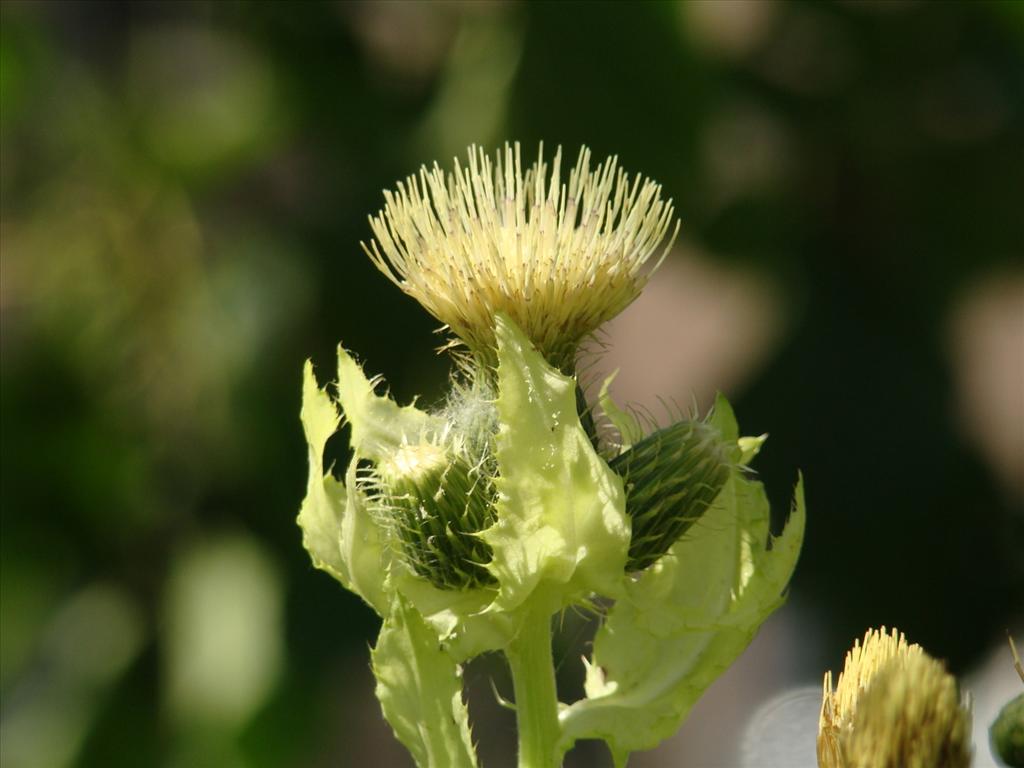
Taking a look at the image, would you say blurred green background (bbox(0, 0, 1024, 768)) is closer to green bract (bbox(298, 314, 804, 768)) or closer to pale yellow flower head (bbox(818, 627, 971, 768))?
green bract (bbox(298, 314, 804, 768))

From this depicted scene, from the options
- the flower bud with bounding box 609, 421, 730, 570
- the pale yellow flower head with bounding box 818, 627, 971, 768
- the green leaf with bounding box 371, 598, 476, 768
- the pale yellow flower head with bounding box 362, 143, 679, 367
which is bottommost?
the green leaf with bounding box 371, 598, 476, 768

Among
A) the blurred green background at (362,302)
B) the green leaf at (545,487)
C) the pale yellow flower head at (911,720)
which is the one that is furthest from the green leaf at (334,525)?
the blurred green background at (362,302)

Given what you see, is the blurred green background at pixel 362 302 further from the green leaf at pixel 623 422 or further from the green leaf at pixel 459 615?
the green leaf at pixel 459 615

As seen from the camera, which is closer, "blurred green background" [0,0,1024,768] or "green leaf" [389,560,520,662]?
"green leaf" [389,560,520,662]

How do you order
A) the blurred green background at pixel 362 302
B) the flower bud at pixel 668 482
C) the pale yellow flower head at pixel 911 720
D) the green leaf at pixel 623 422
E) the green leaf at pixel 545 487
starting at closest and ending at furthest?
1. the pale yellow flower head at pixel 911 720
2. the green leaf at pixel 545 487
3. the flower bud at pixel 668 482
4. the green leaf at pixel 623 422
5. the blurred green background at pixel 362 302

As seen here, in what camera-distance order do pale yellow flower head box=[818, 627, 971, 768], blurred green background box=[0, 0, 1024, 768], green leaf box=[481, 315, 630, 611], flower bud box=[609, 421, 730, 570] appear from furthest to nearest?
blurred green background box=[0, 0, 1024, 768], flower bud box=[609, 421, 730, 570], green leaf box=[481, 315, 630, 611], pale yellow flower head box=[818, 627, 971, 768]

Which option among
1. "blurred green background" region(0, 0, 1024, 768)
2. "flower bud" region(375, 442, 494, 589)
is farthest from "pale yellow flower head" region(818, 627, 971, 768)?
"blurred green background" region(0, 0, 1024, 768)
